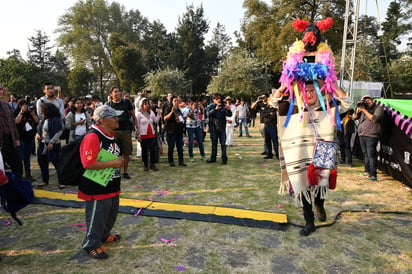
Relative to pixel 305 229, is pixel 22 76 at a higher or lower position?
higher

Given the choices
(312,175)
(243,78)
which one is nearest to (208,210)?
(312,175)

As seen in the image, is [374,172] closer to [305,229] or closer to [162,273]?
[305,229]

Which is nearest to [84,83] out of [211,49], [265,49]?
[211,49]

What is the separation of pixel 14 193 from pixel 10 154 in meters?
2.60

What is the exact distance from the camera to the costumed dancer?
3400 millimetres

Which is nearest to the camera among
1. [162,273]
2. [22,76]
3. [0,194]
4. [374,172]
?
[162,273]

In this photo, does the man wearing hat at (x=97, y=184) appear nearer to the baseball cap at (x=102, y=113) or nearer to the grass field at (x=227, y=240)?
the baseball cap at (x=102, y=113)

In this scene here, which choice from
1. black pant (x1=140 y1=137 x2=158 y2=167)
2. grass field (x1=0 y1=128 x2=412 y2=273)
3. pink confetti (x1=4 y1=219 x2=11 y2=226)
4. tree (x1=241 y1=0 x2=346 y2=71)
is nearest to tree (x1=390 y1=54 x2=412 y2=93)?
tree (x1=241 y1=0 x2=346 y2=71)

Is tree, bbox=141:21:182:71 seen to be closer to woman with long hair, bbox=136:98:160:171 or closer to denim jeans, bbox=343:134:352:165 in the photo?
woman with long hair, bbox=136:98:160:171

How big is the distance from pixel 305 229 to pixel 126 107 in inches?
167

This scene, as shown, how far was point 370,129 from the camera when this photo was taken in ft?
19.5

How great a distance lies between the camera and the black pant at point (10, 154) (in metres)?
5.05

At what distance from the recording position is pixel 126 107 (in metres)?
5.89

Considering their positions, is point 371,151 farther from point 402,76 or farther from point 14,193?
point 402,76
